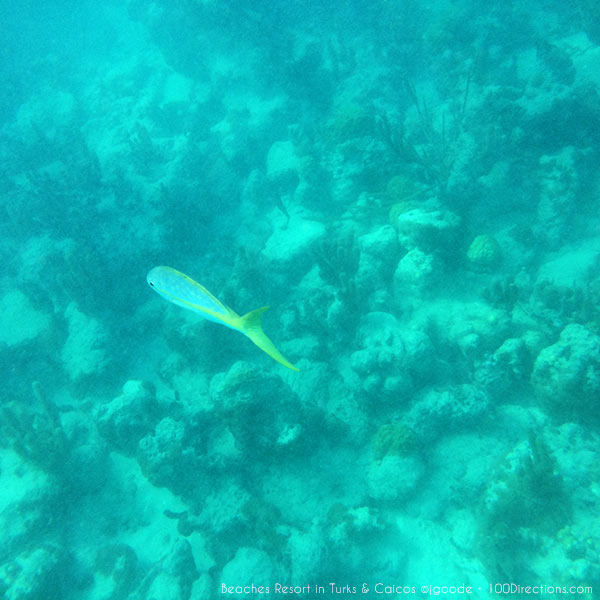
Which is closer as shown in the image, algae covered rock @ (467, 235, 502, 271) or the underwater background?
the underwater background

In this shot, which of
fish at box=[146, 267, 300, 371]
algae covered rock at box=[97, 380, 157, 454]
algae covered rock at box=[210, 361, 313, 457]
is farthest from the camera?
algae covered rock at box=[97, 380, 157, 454]

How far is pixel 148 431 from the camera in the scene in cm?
586

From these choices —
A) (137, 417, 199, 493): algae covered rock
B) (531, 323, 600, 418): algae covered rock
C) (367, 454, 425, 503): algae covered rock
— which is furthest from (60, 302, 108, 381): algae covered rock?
(531, 323, 600, 418): algae covered rock

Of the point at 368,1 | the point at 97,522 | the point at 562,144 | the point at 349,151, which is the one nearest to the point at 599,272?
the point at 562,144

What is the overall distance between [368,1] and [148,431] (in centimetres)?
1639

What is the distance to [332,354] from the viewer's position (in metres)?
5.71

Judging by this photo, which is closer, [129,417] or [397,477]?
[397,477]

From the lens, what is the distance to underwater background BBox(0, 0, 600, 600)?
13.3 ft

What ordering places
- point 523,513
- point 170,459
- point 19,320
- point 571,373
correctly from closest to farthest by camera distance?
point 523,513 < point 571,373 < point 170,459 < point 19,320

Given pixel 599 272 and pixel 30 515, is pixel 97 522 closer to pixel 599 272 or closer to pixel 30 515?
pixel 30 515

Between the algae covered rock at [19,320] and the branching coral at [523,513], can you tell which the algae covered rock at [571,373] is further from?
the algae covered rock at [19,320]

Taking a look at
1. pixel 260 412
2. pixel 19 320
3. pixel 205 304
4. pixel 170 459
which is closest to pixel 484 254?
pixel 260 412

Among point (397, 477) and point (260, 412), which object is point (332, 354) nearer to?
point (260, 412)

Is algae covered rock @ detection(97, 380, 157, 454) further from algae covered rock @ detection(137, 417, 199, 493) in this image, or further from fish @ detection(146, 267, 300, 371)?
fish @ detection(146, 267, 300, 371)
